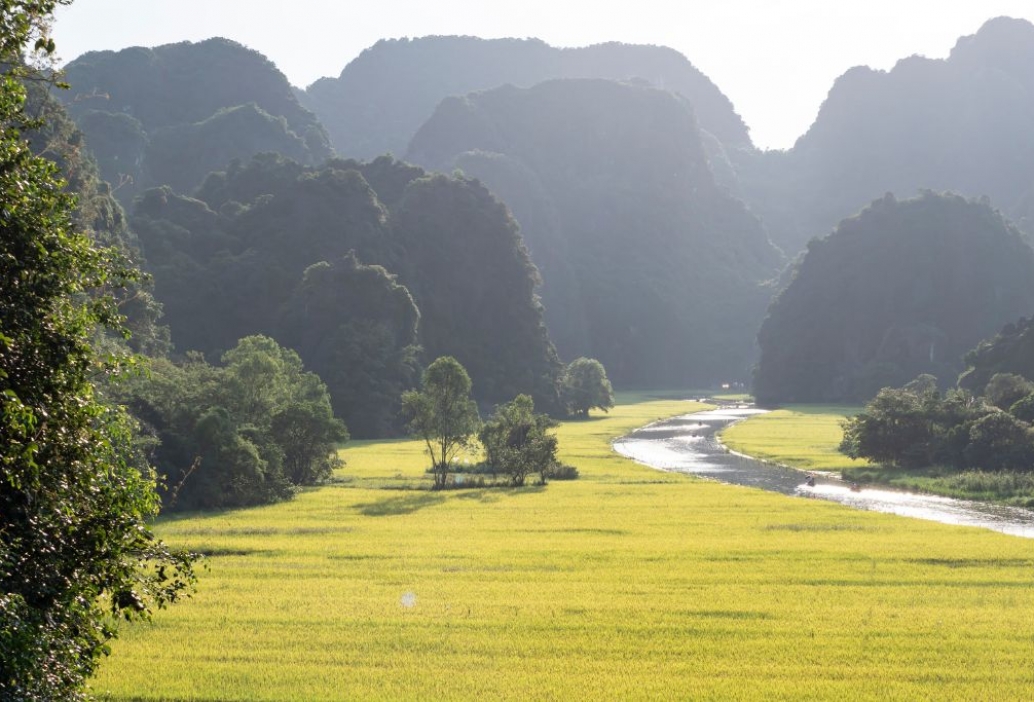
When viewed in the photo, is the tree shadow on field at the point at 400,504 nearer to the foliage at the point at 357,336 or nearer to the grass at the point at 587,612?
the grass at the point at 587,612

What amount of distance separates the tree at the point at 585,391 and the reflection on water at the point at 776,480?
3169cm

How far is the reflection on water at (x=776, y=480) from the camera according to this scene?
41.3 meters

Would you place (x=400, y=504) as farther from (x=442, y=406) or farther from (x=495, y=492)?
(x=442, y=406)

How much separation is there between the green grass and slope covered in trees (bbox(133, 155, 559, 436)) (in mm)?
36201

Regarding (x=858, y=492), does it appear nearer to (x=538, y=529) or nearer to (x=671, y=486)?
(x=671, y=486)

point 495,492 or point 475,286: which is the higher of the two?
point 475,286

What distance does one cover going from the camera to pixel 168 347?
93.9 metres

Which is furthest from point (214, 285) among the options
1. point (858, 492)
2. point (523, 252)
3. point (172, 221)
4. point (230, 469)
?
point (858, 492)

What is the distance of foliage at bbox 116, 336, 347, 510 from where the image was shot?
139 ft

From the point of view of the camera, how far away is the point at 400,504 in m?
43.0

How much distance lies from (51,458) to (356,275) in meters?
101

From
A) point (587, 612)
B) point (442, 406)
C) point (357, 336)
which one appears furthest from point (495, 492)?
point (357, 336)

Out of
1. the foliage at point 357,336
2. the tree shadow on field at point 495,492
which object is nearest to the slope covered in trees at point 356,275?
the foliage at point 357,336

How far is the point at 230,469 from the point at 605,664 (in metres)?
28.4
